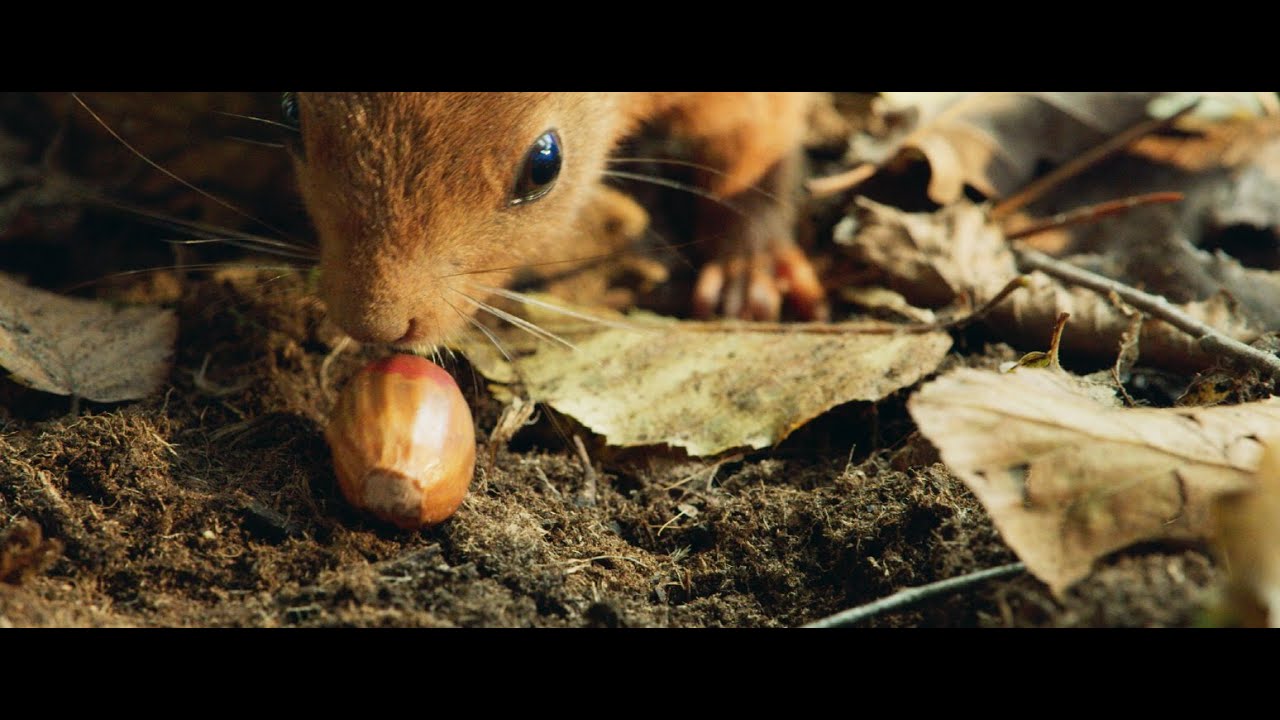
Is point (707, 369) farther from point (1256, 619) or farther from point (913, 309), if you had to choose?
point (1256, 619)

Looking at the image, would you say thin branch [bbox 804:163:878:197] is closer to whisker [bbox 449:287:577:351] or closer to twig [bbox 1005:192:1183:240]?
twig [bbox 1005:192:1183:240]

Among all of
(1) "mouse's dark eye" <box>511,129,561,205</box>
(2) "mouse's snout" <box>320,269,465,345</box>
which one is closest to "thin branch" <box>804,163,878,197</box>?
(1) "mouse's dark eye" <box>511,129,561,205</box>

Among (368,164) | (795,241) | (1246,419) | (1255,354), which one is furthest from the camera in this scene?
(795,241)

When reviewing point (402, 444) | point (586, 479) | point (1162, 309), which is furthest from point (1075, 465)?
point (402, 444)

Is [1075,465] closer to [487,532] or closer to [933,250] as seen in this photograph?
[487,532]

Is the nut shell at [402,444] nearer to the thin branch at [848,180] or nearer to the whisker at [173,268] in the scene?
the whisker at [173,268]

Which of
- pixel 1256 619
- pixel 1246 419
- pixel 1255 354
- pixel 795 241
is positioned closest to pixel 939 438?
pixel 1256 619
